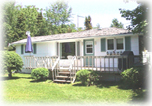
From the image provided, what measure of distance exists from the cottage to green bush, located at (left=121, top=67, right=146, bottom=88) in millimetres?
969

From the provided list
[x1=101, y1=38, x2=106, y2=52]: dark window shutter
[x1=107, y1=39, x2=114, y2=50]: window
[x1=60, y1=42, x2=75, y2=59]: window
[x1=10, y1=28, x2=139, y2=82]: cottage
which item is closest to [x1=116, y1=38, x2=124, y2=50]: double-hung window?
[x1=10, y1=28, x2=139, y2=82]: cottage

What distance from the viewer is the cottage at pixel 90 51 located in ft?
31.1

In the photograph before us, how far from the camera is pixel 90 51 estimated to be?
1186 centimetres


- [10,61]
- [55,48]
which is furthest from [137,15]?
[10,61]

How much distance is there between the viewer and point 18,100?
574 centimetres

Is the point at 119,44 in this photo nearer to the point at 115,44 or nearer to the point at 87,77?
the point at 115,44

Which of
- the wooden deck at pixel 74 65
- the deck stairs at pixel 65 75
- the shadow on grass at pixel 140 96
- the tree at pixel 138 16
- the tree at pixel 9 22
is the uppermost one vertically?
the tree at pixel 9 22

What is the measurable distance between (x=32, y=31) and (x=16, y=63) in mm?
22580

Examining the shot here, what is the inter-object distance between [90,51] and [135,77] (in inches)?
208

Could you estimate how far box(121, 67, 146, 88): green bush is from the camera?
275 inches

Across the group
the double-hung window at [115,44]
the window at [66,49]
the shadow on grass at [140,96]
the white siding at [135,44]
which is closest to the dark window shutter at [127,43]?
the white siding at [135,44]

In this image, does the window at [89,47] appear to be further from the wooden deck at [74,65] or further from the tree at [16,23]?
the tree at [16,23]

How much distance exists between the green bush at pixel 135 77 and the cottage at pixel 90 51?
3.18 ft

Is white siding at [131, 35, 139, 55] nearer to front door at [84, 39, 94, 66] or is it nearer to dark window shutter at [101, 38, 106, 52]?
dark window shutter at [101, 38, 106, 52]
